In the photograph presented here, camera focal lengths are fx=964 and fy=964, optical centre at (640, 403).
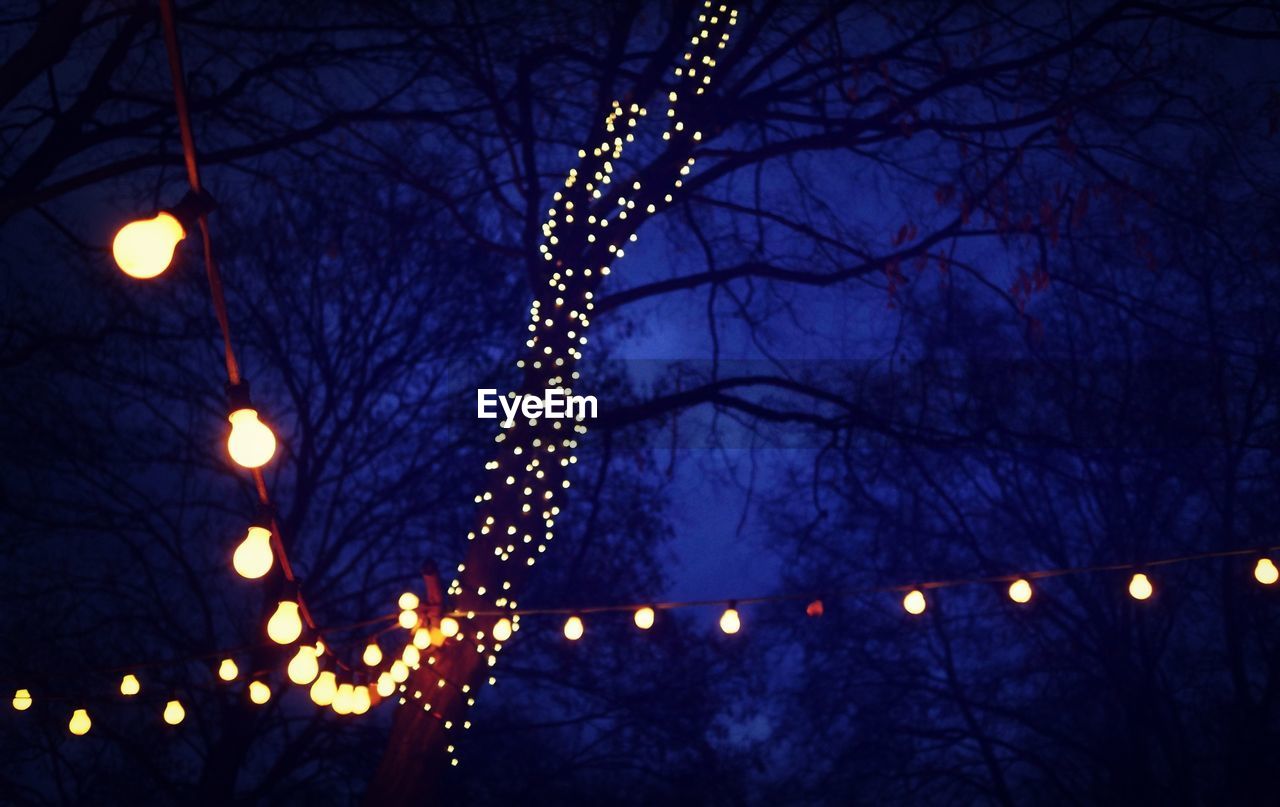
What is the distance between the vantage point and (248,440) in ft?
5.93

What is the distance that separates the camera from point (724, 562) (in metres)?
5.36

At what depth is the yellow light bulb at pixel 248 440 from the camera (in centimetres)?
180

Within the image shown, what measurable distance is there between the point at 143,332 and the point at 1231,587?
6090 mm

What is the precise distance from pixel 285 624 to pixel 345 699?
3.26ft

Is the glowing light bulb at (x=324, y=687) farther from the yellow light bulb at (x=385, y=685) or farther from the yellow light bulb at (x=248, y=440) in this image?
the yellow light bulb at (x=248, y=440)

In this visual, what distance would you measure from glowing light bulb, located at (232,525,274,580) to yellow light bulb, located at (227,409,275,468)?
0.24m

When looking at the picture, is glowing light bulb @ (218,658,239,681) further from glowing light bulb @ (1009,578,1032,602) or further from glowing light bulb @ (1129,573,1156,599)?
glowing light bulb @ (1129,573,1156,599)

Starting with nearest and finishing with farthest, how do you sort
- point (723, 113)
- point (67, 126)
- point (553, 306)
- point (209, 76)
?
point (67, 126)
point (553, 306)
point (209, 76)
point (723, 113)

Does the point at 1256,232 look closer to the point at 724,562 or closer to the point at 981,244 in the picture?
the point at 981,244

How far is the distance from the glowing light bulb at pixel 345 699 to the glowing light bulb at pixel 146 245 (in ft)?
7.15

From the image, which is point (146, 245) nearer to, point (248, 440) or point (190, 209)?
point (190, 209)

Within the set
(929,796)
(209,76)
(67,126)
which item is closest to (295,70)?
(209,76)

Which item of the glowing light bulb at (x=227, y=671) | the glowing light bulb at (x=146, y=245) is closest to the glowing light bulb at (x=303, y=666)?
the glowing light bulb at (x=227, y=671)

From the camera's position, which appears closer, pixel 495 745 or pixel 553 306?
pixel 553 306
